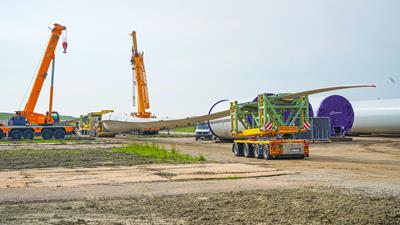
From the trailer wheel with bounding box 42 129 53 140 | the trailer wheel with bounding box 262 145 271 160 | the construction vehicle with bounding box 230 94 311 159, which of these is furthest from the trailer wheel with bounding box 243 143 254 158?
the trailer wheel with bounding box 42 129 53 140

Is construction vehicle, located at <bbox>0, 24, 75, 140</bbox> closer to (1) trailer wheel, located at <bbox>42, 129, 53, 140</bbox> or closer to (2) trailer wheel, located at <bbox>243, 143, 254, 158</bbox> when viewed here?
(1) trailer wheel, located at <bbox>42, 129, 53, 140</bbox>

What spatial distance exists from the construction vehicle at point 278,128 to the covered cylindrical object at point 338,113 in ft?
60.4

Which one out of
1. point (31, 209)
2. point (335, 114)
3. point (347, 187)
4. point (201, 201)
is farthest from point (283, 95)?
point (335, 114)

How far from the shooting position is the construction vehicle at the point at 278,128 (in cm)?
2341

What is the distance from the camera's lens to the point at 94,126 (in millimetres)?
63906

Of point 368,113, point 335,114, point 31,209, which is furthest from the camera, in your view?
point 368,113

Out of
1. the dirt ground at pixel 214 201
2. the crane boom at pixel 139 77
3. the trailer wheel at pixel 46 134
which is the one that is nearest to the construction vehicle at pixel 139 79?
the crane boom at pixel 139 77

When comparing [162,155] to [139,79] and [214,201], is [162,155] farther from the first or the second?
[139,79]

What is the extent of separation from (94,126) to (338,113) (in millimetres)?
31810

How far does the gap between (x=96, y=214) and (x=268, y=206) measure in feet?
10.5

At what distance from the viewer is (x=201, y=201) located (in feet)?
34.7

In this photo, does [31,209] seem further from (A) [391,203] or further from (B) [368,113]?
(B) [368,113]

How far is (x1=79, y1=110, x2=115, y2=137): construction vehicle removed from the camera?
203 feet

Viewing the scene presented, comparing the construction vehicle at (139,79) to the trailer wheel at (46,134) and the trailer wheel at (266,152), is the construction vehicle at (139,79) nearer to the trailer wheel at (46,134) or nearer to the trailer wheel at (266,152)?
the trailer wheel at (46,134)
